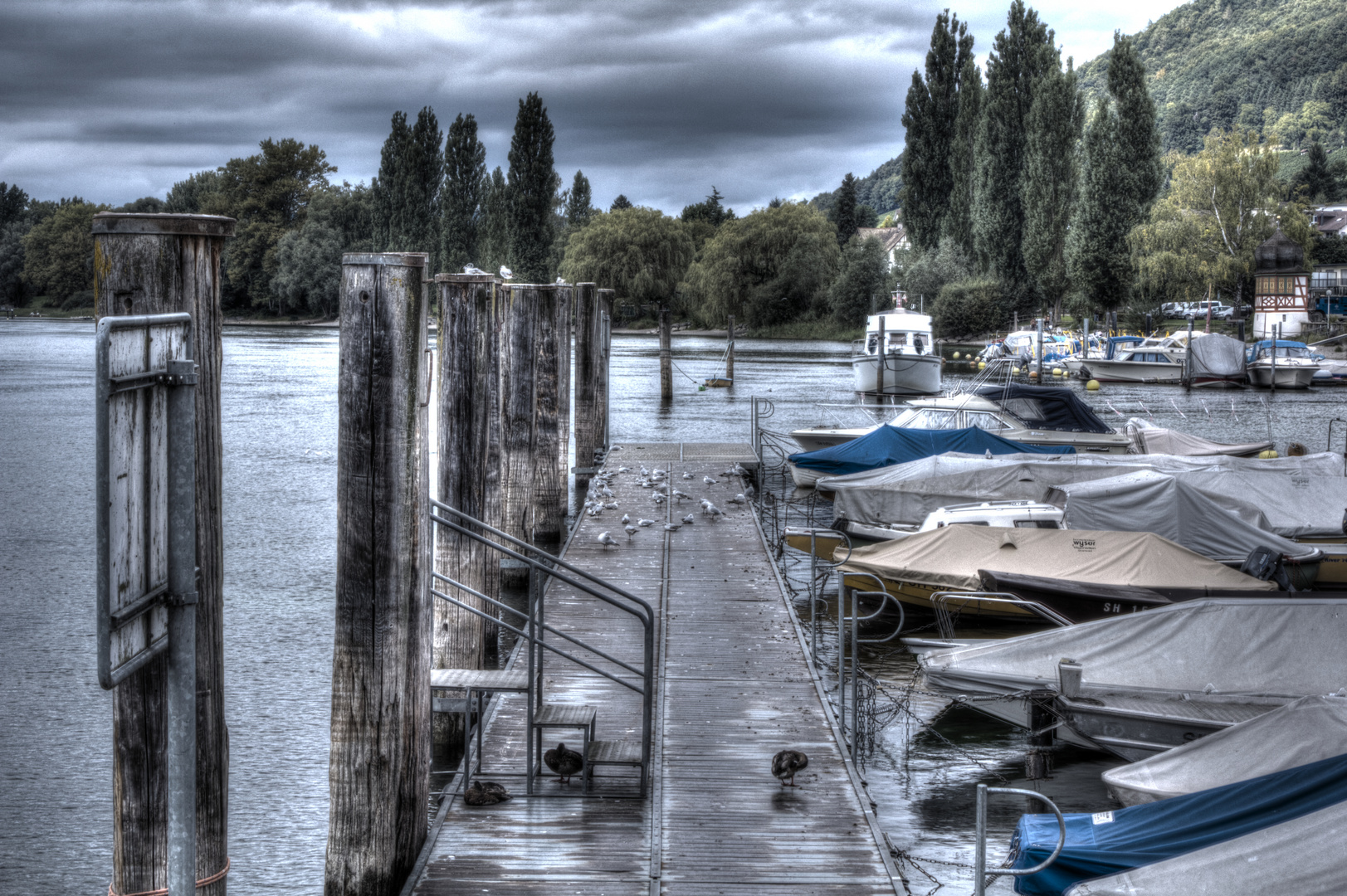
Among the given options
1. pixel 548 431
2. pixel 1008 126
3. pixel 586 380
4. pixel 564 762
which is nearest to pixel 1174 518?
pixel 548 431

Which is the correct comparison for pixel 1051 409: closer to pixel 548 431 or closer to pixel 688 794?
pixel 548 431

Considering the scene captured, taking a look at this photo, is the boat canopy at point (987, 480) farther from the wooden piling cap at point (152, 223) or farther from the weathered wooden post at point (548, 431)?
the wooden piling cap at point (152, 223)

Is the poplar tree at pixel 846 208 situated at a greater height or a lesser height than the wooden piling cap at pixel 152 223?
greater

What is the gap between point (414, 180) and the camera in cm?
9462

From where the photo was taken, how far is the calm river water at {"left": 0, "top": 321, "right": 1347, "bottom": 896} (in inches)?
475

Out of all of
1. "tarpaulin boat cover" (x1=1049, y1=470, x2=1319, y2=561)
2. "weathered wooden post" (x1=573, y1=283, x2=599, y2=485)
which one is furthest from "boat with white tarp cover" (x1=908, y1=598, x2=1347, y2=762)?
"weathered wooden post" (x1=573, y1=283, x2=599, y2=485)

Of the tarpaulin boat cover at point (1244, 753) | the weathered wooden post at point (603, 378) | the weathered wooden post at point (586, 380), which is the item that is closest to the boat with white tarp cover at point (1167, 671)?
the tarpaulin boat cover at point (1244, 753)

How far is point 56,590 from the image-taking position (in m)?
21.7

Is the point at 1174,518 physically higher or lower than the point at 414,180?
lower

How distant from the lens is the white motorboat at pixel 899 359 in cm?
5066

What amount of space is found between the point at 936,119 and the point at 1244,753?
79554 mm

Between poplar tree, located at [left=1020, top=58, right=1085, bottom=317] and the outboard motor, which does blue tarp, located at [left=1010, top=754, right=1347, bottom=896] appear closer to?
the outboard motor

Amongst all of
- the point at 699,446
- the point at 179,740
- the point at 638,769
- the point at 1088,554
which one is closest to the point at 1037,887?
the point at 638,769

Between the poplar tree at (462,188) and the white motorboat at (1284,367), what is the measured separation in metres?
55.9
